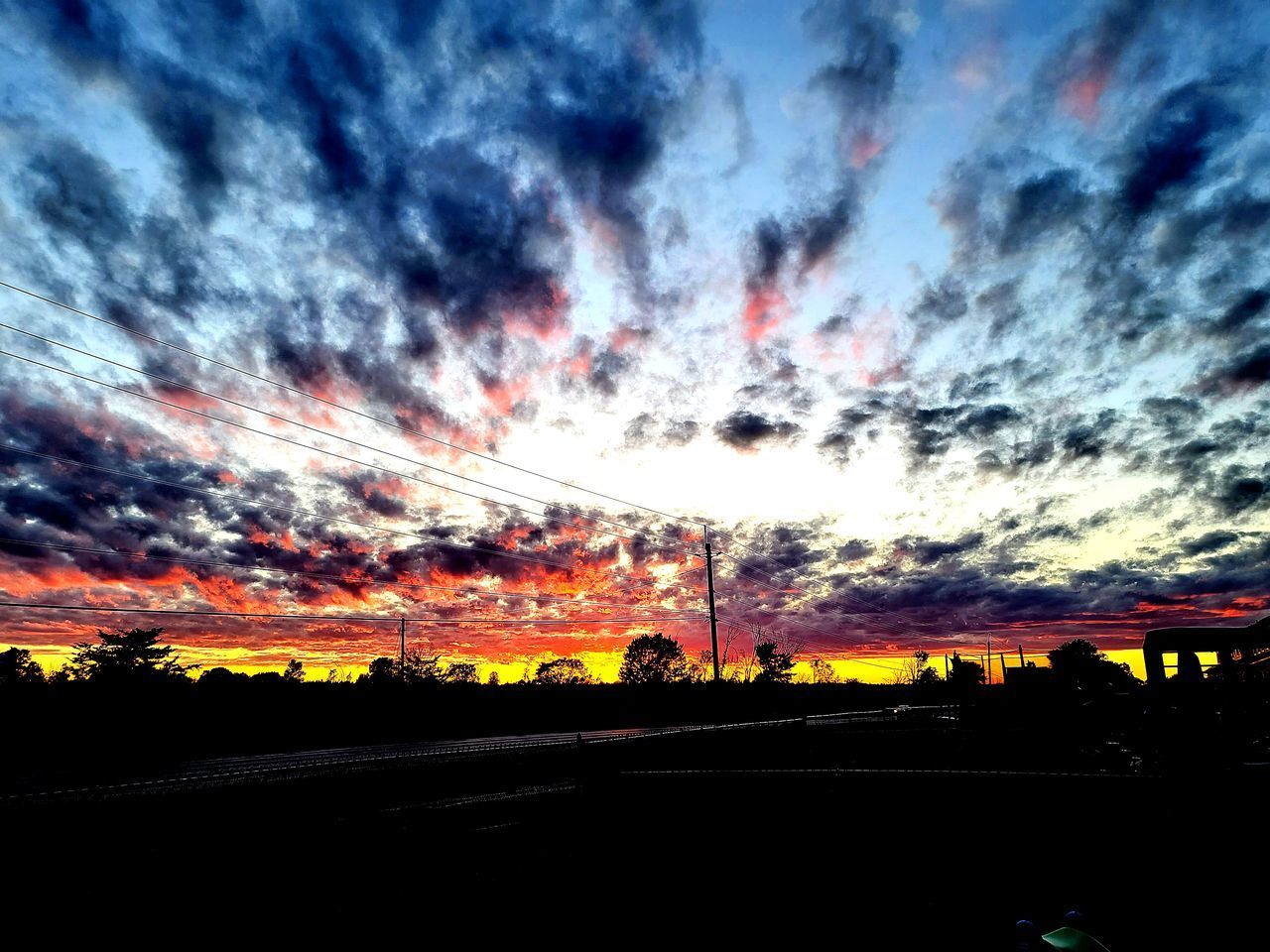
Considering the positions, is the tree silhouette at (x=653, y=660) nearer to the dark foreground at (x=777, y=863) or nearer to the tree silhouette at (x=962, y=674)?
the tree silhouette at (x=962, y=674)

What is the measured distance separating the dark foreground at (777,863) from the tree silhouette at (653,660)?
408 feet

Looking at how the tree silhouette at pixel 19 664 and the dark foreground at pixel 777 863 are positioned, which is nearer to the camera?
the dark foreground at pixel 777 863

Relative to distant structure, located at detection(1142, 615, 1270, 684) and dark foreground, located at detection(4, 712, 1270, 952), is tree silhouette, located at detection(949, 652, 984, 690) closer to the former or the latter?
distant structure, located at detection(1142, 615, 1270, 684)

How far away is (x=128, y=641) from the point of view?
94188 millimetres

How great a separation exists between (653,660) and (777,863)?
130934 mm

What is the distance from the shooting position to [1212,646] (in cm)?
1953

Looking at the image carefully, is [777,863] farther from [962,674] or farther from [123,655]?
[123,655]

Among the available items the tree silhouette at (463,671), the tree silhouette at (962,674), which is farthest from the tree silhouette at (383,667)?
the tree silhouette at (962,674)

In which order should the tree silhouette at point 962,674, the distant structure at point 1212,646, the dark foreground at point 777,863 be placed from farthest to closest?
the tree silhouette at point 962,674 → the distant structure at point 1212,646 → the dark foreground at point 777,863

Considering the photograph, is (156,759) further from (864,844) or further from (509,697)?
(864,844)

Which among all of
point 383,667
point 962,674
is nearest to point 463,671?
point 383,667

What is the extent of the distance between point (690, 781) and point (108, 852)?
1211cm

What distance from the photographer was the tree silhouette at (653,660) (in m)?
130

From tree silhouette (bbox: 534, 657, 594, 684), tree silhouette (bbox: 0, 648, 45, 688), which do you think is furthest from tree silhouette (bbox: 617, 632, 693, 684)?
tree silhouette (bbox: 0, 648, 45, 688)
